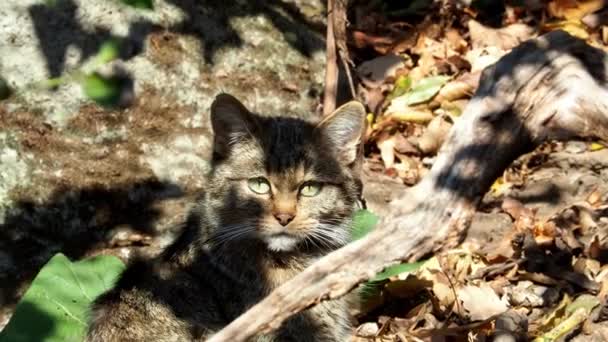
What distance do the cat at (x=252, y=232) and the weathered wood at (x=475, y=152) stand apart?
621 millimetres

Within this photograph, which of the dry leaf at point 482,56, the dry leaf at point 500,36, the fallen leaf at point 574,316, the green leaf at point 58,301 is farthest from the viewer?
the dry leaf at point 500,36

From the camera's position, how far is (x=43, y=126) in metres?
4.78

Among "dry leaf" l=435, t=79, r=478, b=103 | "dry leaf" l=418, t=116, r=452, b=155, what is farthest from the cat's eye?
"dry leaf" l=435, t=79, r=478, b=103

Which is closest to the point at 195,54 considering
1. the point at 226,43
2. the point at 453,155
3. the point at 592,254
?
the point at 226,43

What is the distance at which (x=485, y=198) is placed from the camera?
17.0ft

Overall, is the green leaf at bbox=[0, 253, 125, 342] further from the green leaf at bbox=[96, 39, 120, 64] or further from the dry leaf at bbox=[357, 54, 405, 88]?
the dry leaf at bbox=[357, 54, 405, 88]

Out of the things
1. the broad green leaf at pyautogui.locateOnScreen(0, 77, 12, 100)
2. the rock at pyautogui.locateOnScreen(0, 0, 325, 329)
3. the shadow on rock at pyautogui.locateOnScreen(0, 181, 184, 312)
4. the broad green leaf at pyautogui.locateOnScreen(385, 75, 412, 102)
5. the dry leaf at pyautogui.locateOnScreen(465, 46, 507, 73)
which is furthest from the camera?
the broad green leaf at pyautogui.locateOnScreen(385, 75, 412, 102)

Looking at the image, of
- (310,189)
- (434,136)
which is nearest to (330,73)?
(434,136)

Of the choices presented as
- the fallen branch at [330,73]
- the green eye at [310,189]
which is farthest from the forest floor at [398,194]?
the green eye at [310,189]

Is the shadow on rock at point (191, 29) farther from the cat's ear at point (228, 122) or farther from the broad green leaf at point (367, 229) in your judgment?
the broad green leaf at point (367, 229)

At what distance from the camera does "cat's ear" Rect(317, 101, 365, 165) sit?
409 cm

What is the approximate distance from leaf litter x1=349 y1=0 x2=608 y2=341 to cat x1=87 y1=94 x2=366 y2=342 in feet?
1.49

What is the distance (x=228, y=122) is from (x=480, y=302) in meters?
1.62

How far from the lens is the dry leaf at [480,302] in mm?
4234
